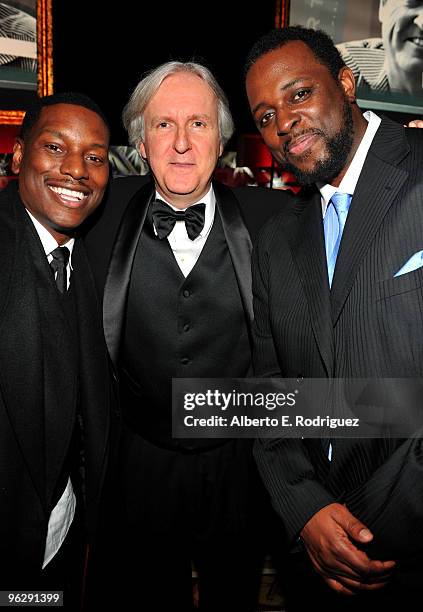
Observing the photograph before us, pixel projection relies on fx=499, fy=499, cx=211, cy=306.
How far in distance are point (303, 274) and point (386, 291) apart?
29 centimetres

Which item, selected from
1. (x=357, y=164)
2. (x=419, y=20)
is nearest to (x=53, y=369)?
(x=357, y=164)

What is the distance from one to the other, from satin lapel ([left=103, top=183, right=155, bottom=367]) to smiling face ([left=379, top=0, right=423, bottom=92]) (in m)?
2.77

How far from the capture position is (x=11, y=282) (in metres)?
1.57

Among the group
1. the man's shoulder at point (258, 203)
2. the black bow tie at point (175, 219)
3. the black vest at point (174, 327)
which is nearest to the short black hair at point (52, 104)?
the black bow tie at point (175, 219)

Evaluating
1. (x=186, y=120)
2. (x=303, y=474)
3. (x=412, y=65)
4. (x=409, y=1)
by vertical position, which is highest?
(x=409, y=1)

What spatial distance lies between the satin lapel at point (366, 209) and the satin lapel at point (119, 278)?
2.73ft

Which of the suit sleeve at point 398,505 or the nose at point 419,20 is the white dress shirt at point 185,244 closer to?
the suit sleeve at point 398,505

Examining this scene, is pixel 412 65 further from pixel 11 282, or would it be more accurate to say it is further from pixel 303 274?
pixel 11 282

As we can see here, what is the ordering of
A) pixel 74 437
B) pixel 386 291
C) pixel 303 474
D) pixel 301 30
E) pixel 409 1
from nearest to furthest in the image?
pixel 386 291
pixel 303 474
pixel 301 30
pixel 74 437
pixel 409 1

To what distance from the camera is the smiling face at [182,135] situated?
192 cm

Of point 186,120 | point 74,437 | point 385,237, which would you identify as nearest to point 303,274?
point 385,237

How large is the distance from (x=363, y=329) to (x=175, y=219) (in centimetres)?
92

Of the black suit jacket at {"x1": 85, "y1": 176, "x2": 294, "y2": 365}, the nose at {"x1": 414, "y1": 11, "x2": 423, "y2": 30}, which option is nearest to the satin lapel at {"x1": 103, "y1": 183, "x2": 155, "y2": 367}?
the black suit jacket at {"x1": 85, "y1": 176, "x2": 294, "y2": 365}

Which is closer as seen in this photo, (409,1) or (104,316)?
(104,316)
